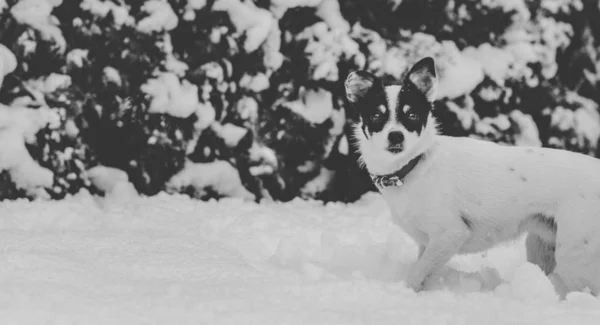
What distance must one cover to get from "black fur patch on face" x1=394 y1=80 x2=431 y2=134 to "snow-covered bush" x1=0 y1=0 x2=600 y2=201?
1665 mm

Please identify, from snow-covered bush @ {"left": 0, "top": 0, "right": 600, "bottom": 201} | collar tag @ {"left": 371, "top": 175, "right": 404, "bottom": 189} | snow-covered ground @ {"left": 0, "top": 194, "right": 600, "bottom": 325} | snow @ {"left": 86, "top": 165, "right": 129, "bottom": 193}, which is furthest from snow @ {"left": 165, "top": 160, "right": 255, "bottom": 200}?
collar tag @ {"left": 371, "top": 175, "right": 404, "bottom": 189}

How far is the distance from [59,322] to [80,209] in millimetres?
2045

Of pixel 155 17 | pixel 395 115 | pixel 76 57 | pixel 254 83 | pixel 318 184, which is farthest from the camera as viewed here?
pixel 318 184

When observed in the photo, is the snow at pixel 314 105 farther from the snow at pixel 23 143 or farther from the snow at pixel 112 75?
the snow at pixel 23 143

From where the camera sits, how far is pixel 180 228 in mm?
4270

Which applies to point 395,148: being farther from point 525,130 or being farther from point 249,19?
point 525,130

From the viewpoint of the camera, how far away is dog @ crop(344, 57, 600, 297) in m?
3.23

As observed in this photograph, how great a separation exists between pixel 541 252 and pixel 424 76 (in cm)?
111

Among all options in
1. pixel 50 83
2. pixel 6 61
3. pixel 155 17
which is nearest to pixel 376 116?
pixel 155 17

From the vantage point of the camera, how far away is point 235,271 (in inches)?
131

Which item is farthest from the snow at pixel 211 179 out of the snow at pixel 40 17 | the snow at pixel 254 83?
the snow at pixel 40 17

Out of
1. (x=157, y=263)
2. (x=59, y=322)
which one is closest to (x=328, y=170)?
(x=157, y=263)

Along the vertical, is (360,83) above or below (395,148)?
above

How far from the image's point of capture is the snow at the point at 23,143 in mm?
4379
